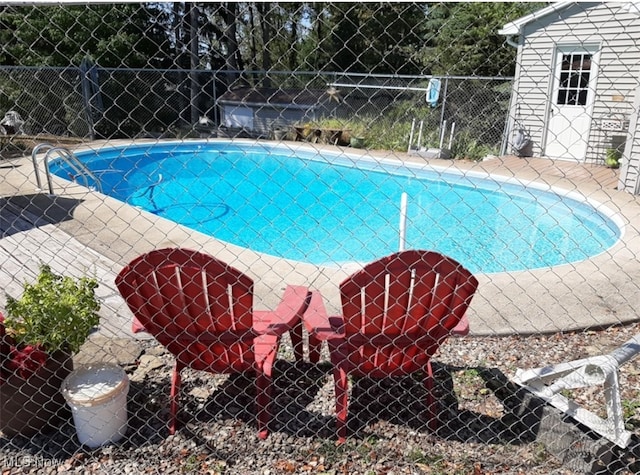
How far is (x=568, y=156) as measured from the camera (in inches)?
408

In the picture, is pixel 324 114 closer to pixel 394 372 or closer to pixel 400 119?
pixel 400 119

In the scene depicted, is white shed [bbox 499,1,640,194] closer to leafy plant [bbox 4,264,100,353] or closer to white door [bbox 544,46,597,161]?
white door [bbox 544,46,597,161]

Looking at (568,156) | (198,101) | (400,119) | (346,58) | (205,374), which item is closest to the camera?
(205,374)

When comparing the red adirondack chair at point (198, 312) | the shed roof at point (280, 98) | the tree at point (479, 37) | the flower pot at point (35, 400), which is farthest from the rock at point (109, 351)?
the tree at point (479, 37)

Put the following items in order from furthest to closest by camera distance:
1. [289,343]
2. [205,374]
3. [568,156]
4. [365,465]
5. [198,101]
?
[198,101] → [568,156] → [289,343] → [205,374] → [365,465]

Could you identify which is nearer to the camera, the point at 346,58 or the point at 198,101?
the point at 198,101

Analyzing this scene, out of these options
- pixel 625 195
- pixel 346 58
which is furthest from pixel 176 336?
pixel 346 58

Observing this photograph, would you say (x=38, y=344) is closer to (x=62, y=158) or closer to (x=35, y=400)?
(x=35, y=400)

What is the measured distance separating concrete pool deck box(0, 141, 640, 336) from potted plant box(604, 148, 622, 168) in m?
2.66

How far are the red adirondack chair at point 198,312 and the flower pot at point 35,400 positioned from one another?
0.38m

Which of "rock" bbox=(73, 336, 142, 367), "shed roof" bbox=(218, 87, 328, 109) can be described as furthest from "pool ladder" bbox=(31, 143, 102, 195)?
"shed roof" bbox=(218, 87, 328, 109)

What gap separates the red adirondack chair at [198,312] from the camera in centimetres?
230

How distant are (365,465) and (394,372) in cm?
46

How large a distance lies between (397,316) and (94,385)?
54.5 inches
